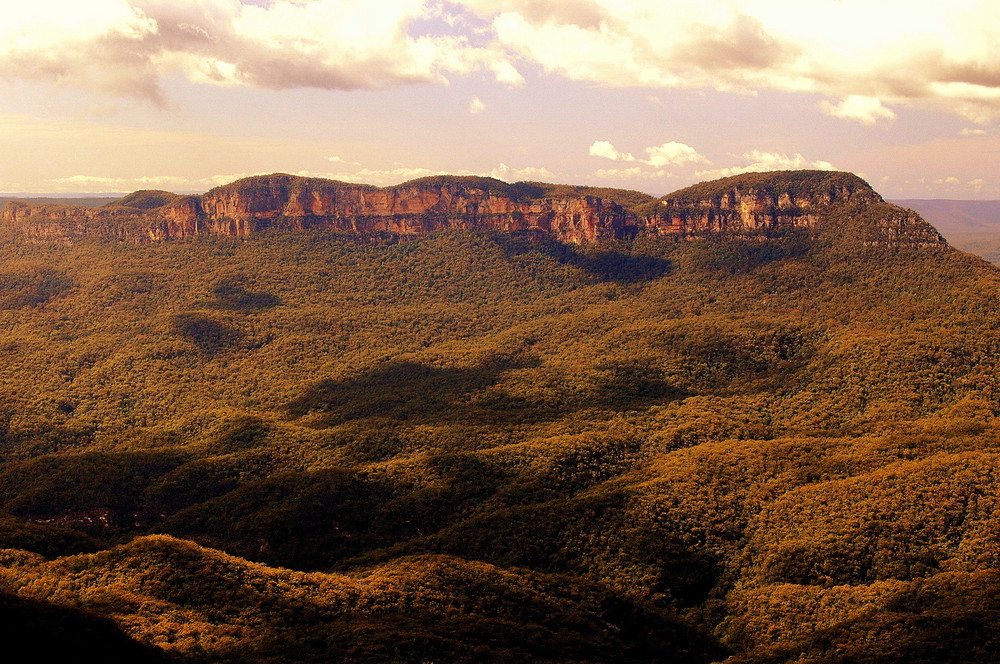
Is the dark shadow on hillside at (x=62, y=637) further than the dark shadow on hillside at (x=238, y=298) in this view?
No

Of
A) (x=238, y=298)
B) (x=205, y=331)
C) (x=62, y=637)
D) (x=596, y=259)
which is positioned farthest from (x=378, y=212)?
(x=62, y=637)

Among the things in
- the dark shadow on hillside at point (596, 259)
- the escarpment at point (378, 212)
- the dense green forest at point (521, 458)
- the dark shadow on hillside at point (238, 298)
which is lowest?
the dense green forest at point (521, 458)

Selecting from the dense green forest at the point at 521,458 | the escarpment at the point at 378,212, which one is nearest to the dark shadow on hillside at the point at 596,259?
the dense green forest at the point at 521,458

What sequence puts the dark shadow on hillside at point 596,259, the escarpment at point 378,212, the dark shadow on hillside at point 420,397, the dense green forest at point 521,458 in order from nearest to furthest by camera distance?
1. the dense green forest at point 521,458
2. the dark shadow on hillside at point 420,397
3. the dark shadow on hillside at point 596,259
4. the escarpment at point 378,212

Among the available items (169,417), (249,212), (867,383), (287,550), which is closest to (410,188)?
(249,212)

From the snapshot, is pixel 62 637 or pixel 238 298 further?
pixel 238 298

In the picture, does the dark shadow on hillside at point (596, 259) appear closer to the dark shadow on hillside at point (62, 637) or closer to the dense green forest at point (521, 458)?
the dense green forest at point (521, 458)

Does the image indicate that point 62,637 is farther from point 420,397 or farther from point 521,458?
point 420,397

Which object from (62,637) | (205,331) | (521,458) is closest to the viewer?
(62,637)
